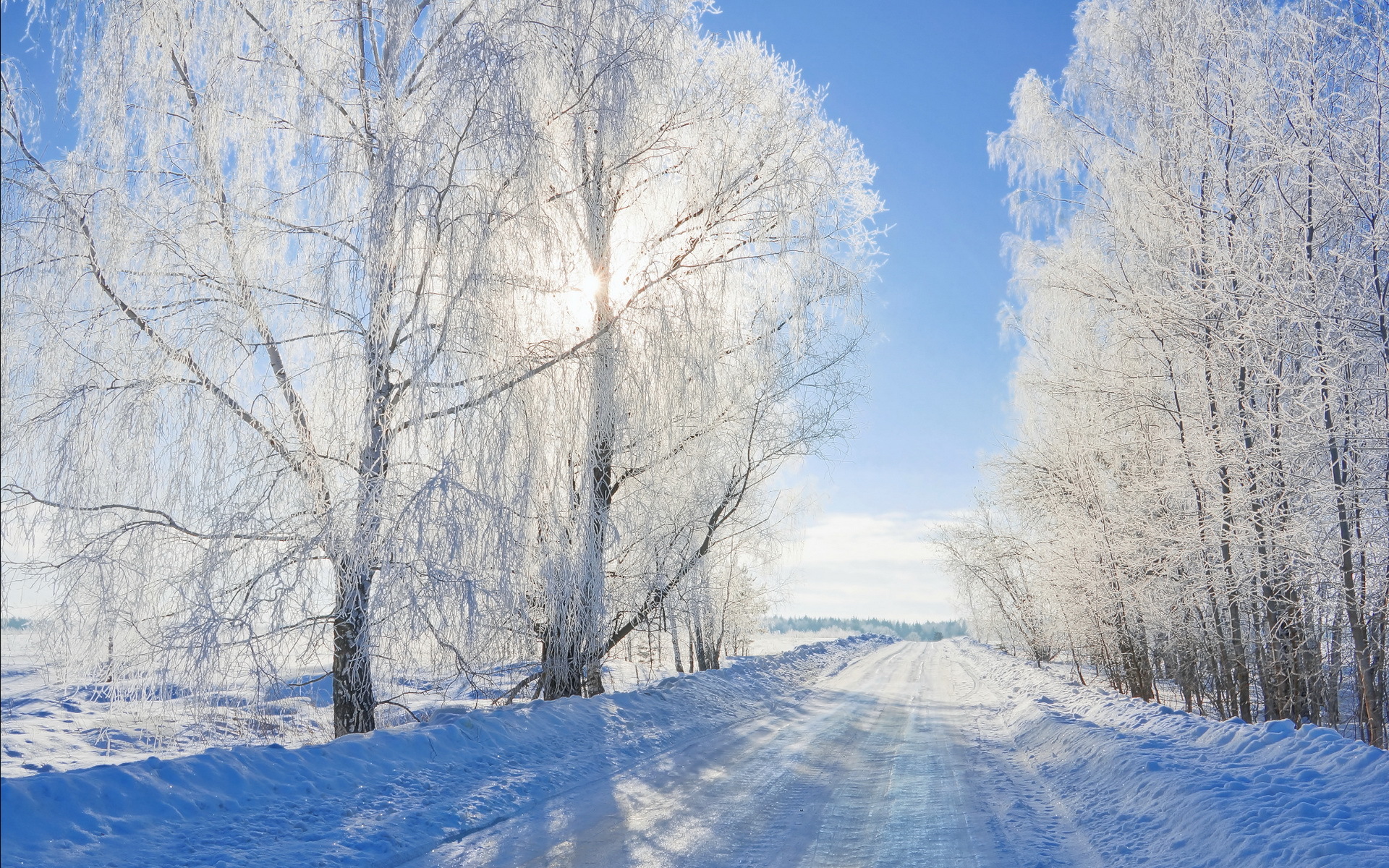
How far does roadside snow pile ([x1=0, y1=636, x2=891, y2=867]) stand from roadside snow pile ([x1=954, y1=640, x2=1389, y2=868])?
13.0ft

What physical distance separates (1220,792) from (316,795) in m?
6.17

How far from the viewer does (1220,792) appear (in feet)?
17.8

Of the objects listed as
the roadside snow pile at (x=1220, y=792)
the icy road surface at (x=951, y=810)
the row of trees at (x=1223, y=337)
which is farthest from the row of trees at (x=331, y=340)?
the row of trees at (x=1223, y=337)

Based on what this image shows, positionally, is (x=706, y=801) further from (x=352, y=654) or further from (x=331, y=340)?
(x=331, y=340)

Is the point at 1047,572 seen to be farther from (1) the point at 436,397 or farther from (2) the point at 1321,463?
(1) the point at 436,397

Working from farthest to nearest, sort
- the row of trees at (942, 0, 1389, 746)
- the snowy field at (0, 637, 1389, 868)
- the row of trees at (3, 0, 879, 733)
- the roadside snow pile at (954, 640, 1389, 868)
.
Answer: the row of trees at (942, 0, 1389, 746) → the row of trees at (3, 0, 879, 733) → the roadside snow pile at (954, 640, 1389, 868) → the snowy field at (0, 637, 1389, 868)

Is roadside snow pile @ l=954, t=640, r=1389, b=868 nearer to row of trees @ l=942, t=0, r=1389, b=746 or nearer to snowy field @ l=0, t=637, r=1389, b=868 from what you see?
snowy field @ l=0, t=637, r=1389, b=868

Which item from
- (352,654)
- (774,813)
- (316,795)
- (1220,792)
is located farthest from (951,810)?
(352,654)

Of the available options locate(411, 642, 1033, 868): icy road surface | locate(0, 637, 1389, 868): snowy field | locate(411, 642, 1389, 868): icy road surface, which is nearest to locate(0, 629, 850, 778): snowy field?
locate(0, 637, 1389, 868): snowy field

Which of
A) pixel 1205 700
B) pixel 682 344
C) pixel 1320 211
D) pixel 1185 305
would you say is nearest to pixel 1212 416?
pixel 1185 305

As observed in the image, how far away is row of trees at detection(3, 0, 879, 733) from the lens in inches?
257

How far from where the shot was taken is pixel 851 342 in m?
12.2

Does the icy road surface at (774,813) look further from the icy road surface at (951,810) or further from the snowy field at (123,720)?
the snowy field at (123,720)

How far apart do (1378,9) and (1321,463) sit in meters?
4.46
